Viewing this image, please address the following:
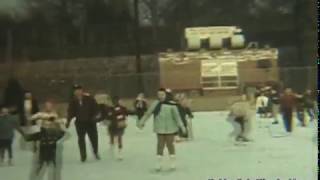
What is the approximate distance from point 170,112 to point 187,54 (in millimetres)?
422

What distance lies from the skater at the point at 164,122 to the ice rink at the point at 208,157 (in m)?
0.05

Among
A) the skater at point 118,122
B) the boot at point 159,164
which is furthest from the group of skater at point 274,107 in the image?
the skater at point 118,122

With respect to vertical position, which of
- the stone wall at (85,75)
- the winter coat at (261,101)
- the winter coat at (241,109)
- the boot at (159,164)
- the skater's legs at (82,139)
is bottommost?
the boot at (159,164)

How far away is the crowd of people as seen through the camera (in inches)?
354

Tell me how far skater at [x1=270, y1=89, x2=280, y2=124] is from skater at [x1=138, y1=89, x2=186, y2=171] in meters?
0.65

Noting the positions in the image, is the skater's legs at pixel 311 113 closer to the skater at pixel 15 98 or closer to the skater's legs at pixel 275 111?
the skater's legs at pixel 275 111

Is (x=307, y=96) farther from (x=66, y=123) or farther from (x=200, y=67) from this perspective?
(x=66, y=123)

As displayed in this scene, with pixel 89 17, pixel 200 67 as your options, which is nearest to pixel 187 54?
pixel 200 67

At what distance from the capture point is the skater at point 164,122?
902 cm

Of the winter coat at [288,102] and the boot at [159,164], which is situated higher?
the winter coat at [288,102]

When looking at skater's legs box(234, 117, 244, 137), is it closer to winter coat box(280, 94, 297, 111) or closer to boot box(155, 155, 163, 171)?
winter coat box(280, 94, 297, 111)

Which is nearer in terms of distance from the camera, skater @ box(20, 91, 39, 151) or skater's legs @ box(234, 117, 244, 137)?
skater @ box(20, 91, 39, 151)

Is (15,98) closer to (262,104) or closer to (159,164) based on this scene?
(159,164)

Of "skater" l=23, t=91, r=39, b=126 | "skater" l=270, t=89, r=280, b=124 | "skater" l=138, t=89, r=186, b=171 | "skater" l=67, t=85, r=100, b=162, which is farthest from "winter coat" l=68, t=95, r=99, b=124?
"skater" l=270, t=89, r=280, b=124
